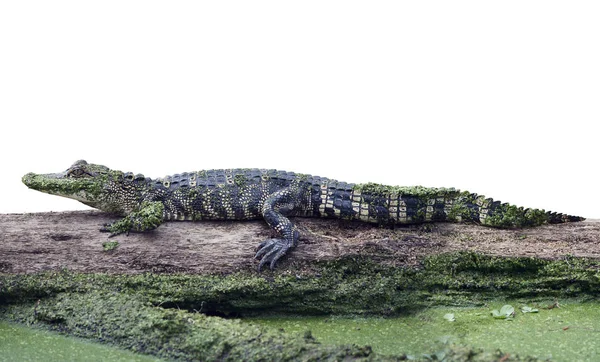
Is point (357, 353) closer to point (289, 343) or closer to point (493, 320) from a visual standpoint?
point (289, 343)

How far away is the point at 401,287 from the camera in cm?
530

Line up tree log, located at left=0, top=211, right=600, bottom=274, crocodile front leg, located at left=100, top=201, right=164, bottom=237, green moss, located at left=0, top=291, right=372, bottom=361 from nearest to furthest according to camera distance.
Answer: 1. green moss, located at left=0, top=291, right=372, bottom=361
2. tree log, located at left=0, top=211, right=600, bottom=274
3. crocodile front leg, located at left=100, top=201, right=164, bottom=237

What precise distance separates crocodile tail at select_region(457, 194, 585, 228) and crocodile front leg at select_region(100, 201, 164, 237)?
273 centimetres

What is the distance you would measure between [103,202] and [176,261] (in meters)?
1.14

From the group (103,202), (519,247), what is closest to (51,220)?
(103,202)

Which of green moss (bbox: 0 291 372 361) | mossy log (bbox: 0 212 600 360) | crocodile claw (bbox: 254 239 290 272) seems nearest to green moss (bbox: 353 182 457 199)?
mossy log (bbox: 0 212 600 360)

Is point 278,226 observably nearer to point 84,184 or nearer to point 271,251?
point 271,251

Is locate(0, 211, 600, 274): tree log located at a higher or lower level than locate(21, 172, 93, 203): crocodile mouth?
lower

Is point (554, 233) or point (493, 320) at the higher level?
point (554, 233)

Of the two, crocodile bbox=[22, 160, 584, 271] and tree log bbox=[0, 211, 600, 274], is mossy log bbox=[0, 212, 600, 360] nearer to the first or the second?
tree log bbox=[0, 211, 600, 274]

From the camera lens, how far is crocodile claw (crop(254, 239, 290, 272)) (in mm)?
5379

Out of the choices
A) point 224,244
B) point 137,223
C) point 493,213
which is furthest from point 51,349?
point 493,213

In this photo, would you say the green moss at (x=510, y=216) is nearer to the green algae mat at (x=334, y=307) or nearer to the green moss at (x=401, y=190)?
the green moss at (x=401, y=190)

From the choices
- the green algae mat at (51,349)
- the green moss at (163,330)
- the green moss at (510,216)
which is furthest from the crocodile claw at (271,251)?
the green moss at (510,216)
